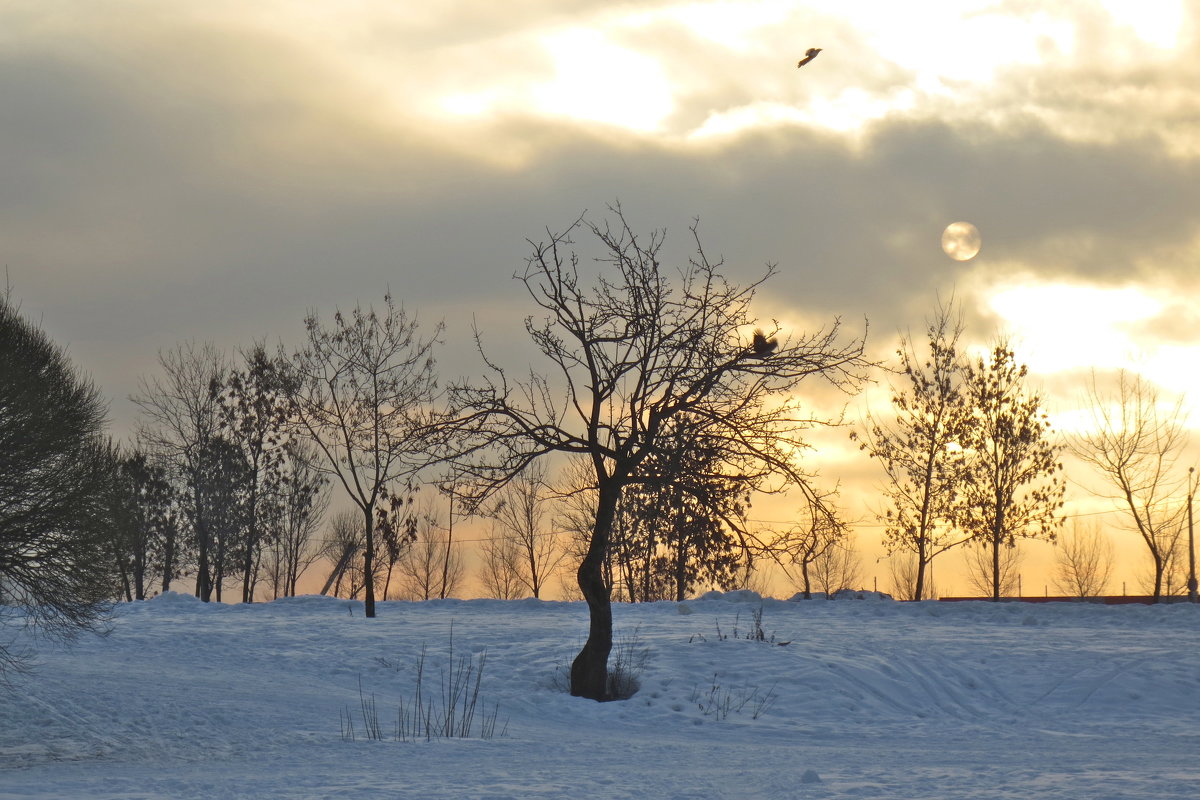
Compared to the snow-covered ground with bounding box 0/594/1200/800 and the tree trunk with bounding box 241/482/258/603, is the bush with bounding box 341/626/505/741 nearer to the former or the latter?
the snow-covered ground with bounding box 0/594/1200/800

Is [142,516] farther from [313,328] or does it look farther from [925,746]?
[925,746]

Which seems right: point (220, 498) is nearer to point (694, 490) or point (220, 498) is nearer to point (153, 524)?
point (153, 524)

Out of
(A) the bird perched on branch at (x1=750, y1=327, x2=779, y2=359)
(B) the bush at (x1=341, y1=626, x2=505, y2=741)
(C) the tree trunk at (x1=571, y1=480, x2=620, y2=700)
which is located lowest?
(B) the bush at (x1=341, y1=626, x2=505, y2=741)

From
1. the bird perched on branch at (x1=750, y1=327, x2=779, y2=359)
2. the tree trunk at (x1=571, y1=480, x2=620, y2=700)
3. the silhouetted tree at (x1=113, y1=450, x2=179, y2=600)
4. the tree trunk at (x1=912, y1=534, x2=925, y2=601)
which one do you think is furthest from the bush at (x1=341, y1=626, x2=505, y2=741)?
the silhouetted tree at (x1=113, y1=450, x2=179, y2=600)

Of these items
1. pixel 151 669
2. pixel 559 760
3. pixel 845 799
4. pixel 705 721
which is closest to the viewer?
pixel 845 799

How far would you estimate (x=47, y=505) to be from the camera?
16.5 metres

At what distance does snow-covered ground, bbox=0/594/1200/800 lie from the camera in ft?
32.6

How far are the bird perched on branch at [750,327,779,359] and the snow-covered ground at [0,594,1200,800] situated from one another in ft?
18.8

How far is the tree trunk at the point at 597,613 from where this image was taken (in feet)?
58.1

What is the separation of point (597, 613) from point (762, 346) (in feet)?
17.2

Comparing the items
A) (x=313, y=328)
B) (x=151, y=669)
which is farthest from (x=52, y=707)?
(x=313, y=328)

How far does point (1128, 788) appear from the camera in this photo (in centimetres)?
916

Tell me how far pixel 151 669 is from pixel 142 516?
94.3 ft

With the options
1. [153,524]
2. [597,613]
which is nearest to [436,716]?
[597,613]
